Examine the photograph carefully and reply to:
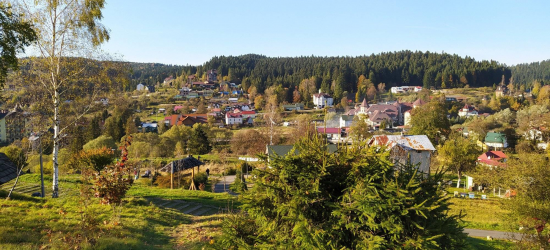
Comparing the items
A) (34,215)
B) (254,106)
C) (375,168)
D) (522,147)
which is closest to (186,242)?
(34,215)

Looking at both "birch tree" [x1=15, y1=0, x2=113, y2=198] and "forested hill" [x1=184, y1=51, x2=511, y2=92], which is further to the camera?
"forested hill" [x1=184, y1=51, x2=511, y2=92]

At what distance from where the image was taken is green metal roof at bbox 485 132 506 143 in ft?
137

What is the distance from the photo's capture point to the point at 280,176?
3.93m

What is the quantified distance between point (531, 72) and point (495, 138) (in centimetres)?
15072

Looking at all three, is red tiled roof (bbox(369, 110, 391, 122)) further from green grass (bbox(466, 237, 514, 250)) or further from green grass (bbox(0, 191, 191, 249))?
green grass (bbox(0, 191, 191, 249))

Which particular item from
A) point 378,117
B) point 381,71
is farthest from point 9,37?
point 381,71

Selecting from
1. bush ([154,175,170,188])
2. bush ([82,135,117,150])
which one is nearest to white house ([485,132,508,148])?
bush ([154,175,170,188])

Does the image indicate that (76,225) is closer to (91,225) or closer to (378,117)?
(91,225)

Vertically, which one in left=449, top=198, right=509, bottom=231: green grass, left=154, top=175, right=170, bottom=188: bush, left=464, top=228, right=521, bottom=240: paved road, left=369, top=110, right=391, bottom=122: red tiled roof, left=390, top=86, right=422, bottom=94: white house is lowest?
left=449, top=198, right=509, bottom=231: green grass

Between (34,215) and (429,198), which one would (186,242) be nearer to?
(34,215)

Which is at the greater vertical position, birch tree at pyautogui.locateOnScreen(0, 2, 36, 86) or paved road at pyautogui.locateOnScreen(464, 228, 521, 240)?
birch tree at pyautogui.locateOnScreen(0, 2, 36, 86)

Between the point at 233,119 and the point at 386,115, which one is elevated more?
the point at 386,115

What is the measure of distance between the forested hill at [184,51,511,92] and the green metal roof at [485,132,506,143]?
55.5 metres

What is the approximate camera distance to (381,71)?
122 m
